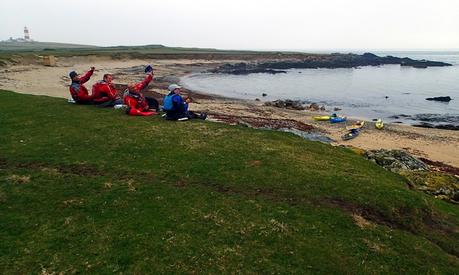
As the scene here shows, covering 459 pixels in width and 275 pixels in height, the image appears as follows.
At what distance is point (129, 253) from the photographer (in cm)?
1034

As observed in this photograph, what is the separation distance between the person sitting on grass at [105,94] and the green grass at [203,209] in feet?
20.4

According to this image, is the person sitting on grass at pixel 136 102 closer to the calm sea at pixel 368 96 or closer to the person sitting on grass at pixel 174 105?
the person sitting on grass at pixel 174 105

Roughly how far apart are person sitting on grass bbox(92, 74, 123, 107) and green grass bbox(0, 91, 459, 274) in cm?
623

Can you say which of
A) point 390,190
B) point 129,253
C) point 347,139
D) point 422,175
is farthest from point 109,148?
point 347,139

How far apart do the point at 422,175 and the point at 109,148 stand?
15.5m

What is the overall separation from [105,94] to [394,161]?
18342 millimetres

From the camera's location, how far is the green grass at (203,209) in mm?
10383

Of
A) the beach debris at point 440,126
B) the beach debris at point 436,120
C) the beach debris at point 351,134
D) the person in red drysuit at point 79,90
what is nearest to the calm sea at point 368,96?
the beach debris at point 436,120

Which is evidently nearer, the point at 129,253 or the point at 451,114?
the point at 129,253

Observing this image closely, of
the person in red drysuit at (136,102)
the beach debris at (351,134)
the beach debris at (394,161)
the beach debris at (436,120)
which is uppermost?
Answer: the person in red drysuit at (136,102)

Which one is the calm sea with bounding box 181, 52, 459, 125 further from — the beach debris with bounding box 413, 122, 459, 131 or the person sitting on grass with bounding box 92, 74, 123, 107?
the person sitting on grass with bounding box 92, 74, 123, 107

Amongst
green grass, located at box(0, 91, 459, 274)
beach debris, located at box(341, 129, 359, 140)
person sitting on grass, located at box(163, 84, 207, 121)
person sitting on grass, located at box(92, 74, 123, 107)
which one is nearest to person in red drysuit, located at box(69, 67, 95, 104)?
person sitting on grass, located at box(92, 74, 123, 107)

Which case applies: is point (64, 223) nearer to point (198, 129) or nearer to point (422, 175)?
point (198, 129)

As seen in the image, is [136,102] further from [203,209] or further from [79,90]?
[203,209]
